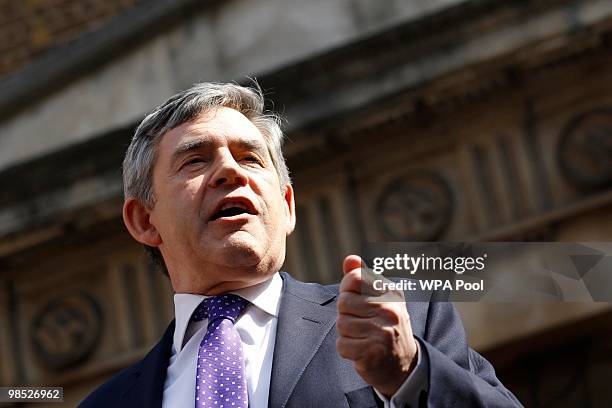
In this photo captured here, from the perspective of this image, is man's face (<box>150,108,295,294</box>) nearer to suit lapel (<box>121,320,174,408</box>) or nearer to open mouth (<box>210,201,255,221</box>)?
open mouth (<box>210,201,255,221</box>)

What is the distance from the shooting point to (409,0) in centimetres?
695

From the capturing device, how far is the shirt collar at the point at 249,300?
2852mm

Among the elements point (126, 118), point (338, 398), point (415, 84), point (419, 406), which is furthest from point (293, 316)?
point (126, 118)

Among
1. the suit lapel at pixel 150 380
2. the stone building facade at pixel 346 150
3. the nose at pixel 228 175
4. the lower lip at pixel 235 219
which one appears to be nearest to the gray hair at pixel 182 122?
the nose at pixel 228 175

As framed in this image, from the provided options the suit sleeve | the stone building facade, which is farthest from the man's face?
the stone building facade

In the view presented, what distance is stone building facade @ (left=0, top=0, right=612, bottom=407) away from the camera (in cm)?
657

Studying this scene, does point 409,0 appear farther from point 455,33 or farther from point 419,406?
point 419,406

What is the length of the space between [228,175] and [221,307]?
0.30 meters

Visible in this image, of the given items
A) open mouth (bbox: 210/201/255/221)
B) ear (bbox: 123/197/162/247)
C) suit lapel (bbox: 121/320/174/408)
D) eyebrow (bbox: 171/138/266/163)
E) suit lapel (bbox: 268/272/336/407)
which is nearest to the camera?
suit lapel (bbox: 268/272/336/407)

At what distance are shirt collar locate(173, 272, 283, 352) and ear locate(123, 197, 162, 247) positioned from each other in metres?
0.29

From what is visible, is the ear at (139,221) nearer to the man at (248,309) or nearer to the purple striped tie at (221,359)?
the man at (248,309)

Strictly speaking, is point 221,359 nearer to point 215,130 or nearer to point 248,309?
point 248,309

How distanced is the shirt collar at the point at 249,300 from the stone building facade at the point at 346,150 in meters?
3.73

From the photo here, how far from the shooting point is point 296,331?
8.98 ft
